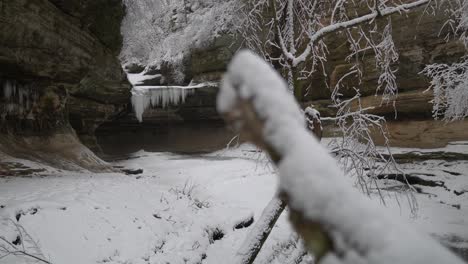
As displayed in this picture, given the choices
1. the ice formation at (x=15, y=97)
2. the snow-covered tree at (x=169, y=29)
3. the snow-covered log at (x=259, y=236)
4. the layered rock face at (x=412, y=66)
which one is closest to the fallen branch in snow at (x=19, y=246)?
the snow-covered log at (x=259, y=236)

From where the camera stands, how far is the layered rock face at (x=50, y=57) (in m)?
7.21

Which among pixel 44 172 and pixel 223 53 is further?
pixel 223 53

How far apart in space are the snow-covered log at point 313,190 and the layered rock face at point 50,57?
7.99 meters

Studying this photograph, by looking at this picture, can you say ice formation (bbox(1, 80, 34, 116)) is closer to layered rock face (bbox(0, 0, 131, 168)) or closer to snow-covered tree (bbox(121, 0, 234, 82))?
layered rock face (bbox(0, 0, 131, 168))

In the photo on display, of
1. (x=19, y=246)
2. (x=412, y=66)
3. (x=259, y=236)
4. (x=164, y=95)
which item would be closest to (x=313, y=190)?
(x=259, y=236)

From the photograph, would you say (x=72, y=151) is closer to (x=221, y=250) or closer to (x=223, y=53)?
(x=221, y=250)

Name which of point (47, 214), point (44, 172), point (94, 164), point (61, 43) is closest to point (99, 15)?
point (61, 43)

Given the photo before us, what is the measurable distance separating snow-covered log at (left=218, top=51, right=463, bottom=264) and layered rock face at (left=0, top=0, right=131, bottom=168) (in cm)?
799

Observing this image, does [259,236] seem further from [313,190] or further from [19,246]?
[19,246]

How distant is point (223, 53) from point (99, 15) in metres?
8.47

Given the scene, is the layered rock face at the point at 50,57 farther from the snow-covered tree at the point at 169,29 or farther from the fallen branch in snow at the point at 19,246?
the fallen branch in snow at the point at 19,246

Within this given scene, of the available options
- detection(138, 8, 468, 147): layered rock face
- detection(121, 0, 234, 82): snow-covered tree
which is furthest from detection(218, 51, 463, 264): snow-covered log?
detection(121, 0, 234, 82): snow-covered tree

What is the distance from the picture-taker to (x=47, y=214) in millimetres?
4238

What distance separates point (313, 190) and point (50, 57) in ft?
30.0
